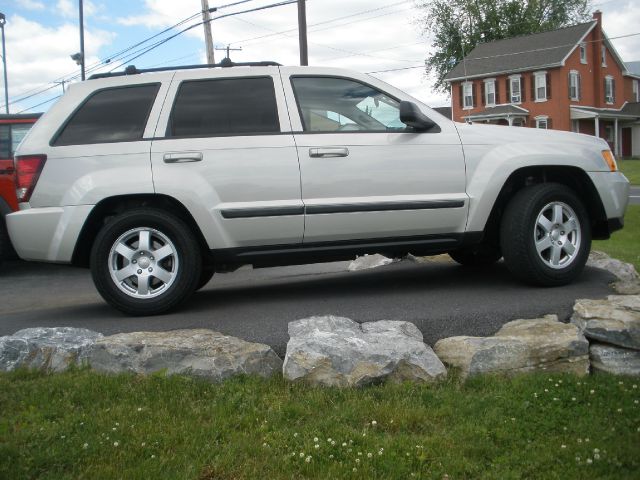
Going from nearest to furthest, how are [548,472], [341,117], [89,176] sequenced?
[548,472], [89,176], [341,117]

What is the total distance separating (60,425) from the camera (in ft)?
11.5

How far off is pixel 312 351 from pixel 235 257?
4.60ft

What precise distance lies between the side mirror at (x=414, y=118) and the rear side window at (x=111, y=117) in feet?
6.34

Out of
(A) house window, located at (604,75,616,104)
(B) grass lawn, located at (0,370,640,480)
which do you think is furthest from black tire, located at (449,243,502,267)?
(A) house window, located at (604,75,616,104)

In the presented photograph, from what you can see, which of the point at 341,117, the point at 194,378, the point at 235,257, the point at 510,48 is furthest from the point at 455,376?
the point at 510,48

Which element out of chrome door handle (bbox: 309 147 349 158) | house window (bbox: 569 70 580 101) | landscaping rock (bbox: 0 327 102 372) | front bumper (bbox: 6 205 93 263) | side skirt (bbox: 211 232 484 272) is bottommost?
landscaping rock (bbox: 0 327 102 372)

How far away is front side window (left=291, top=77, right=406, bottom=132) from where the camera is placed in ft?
18.0

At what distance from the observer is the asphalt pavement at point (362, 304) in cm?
488

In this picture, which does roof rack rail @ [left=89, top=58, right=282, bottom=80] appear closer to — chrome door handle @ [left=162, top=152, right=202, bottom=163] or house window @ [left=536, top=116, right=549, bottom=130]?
chrome door handle @ [left=162, top=152, right=202, bottom=163]

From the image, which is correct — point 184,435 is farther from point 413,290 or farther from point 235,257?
point 413,290

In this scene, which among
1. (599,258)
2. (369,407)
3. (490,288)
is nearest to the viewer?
(369,407)

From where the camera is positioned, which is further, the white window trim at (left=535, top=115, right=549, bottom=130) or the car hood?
the white window trim at (left=535, top=115, right=549, bottom=130)

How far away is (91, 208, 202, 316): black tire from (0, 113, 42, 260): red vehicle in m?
3.75

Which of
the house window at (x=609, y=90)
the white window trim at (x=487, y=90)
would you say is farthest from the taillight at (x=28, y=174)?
the house window at (x=609, y=90)
